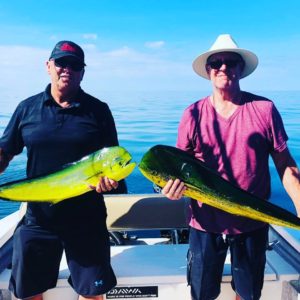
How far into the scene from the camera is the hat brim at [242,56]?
2092 millimetres

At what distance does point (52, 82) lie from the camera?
219 centimetres

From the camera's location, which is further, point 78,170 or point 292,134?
point 292,134

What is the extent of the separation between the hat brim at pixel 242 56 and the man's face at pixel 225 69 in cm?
3

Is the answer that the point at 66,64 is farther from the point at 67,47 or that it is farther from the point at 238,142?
the point at 238,142

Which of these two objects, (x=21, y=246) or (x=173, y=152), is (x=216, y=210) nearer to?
(x=173, y=152)

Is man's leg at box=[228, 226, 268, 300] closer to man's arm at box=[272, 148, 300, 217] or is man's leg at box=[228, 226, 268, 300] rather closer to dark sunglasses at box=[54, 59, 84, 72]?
man's arm at box=[272, 148, 300, 217]

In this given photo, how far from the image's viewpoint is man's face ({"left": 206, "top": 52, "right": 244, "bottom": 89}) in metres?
2.02

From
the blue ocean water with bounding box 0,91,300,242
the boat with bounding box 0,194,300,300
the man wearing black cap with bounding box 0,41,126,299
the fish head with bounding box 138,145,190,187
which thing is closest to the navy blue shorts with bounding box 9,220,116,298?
the man wearing black cap with bounding box 0,41,126,299

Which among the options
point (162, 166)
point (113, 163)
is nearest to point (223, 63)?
point (162, 166)

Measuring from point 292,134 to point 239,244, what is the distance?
14814 mm

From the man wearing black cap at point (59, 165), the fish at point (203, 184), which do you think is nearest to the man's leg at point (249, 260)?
the fish at point (203, 184)

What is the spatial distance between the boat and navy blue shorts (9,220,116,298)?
0.23m

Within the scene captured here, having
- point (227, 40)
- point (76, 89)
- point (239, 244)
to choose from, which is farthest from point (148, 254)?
point (227, 40)

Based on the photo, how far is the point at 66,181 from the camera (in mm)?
1879
